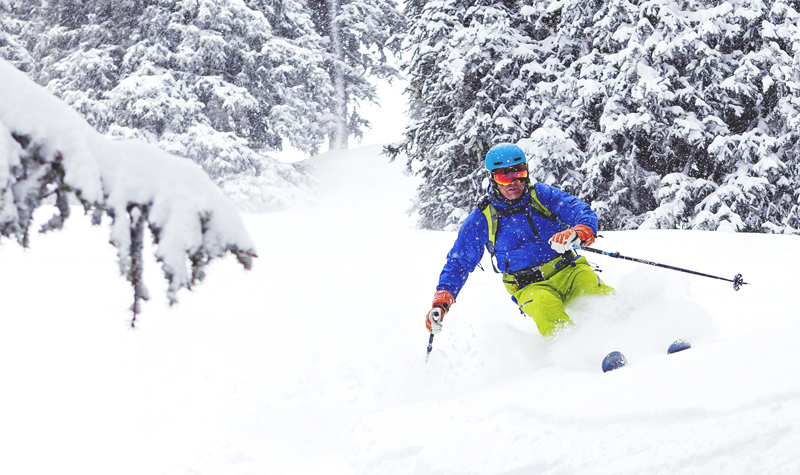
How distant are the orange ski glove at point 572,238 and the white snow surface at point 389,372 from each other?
2.00ft

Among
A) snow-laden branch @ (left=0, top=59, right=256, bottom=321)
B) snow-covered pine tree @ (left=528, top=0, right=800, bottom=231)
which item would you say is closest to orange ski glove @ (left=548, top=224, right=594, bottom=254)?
snow-laden branch @ (left=0, top=59, right=256, bottom=321)

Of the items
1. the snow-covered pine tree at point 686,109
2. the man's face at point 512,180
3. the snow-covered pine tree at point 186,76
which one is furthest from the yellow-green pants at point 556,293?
the snow-covered pine tree at point 186,76

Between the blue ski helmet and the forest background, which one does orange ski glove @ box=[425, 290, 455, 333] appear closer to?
the blue ski helmet

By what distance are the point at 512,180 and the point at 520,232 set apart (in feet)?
1.47

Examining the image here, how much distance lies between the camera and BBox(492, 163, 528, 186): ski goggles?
15.7 ft

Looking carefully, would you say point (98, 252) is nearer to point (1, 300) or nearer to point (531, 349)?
point (1, 300)

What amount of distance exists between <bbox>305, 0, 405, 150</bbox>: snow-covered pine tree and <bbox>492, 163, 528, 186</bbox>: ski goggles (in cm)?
2155

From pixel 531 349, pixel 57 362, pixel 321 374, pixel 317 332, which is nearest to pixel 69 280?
pixel 57 362

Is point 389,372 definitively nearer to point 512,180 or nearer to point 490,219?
point 490,219

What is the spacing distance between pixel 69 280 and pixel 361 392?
457cm

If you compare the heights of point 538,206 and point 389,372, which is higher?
point 538,206

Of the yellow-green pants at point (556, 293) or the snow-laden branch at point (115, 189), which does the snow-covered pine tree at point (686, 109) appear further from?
the snow-laden branch at point (115, 189)

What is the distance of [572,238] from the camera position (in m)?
4.23

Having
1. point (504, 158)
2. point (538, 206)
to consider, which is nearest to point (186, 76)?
point (504, 158)
